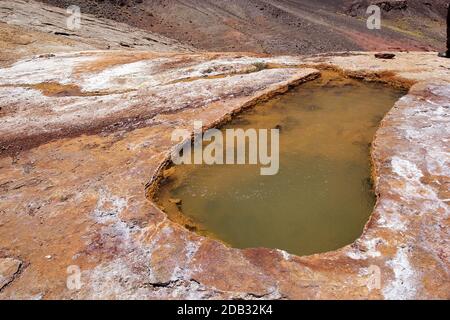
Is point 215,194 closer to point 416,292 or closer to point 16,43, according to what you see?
point 416,292

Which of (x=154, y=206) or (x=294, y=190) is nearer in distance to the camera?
(x=154, y=206)

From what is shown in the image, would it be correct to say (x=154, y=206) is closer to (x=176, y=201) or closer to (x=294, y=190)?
(x=176, y=201)

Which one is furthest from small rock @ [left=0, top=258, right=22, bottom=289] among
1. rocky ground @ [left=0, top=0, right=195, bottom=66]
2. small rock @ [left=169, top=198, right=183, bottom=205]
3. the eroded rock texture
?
rocky ground @ [left=0, top=0, right=195, bottom=66]

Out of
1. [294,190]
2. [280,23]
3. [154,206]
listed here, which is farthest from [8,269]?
[280,23]

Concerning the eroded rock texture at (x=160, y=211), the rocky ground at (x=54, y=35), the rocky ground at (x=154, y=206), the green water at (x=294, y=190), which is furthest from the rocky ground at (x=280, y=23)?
the green water at (x=294, y=190)

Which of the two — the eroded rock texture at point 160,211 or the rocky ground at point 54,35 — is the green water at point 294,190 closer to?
the eroded rock texture at point 160,211
